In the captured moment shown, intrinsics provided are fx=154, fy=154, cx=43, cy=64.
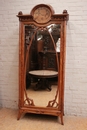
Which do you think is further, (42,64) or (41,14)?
(42,64)

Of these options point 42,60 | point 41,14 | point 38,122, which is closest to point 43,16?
point 41,14

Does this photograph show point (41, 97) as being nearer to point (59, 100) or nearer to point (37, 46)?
point (59, 100)

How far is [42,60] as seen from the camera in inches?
88.0

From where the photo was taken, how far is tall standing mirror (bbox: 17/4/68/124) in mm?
2137

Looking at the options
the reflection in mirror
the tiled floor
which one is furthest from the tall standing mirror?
the tiled floor

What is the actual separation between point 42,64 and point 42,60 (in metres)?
0.06

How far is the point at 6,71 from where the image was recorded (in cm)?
268

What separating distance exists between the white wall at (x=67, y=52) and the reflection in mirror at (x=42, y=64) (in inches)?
13.5

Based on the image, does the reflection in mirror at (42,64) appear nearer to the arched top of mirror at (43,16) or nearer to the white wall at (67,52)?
the arched top of mirror at (43,16)

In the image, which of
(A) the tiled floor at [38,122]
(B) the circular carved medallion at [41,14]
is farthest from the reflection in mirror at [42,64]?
(A) the tiled floor at [38,122]

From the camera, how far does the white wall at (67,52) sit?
2.37 m

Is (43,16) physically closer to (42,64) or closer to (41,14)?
(41,14)

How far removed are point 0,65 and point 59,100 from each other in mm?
1187

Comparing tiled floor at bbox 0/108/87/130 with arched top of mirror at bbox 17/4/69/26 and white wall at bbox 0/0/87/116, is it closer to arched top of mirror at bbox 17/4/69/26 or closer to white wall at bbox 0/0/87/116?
white wall at bbox 0/0/87/116
